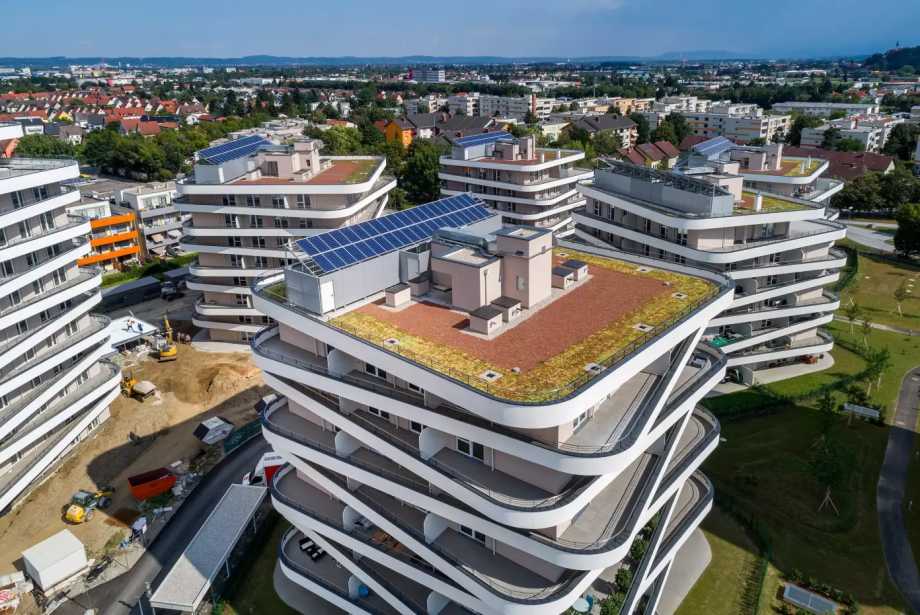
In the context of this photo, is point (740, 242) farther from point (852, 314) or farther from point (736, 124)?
point (736, 124)

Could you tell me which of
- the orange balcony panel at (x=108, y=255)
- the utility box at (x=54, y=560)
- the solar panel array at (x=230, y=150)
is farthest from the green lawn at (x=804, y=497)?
the orange balcony panel at (x=108, y=255)

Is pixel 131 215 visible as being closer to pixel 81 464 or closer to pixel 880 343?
pixel 81 464

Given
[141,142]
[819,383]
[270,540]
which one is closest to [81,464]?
[270,540]

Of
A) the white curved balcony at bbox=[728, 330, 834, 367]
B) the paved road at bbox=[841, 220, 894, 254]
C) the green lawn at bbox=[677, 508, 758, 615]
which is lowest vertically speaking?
the green lawn at bbox=[677, 508, 758, 615]

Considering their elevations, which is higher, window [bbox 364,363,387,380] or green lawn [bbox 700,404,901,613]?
window [bbox 364,363,387,380]

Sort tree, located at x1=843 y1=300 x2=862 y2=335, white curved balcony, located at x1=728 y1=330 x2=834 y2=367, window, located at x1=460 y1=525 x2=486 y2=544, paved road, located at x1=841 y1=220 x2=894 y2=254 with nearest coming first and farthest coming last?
1. window, located at x1=460 y1=525 x2=486 y2=544
2. white curved balcony, located at x1=728 y1=330 x2=834 y2=367
3. tree, located at x1=843 y1=300 x2=862 y2=335
4. paved road, located at x1=841 y1=220 x2=894 y2=254

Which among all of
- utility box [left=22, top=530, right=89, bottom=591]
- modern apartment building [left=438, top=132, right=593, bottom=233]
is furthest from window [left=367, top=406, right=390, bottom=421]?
modern apartment building [left=438, top=132, right=593, bottom=233]

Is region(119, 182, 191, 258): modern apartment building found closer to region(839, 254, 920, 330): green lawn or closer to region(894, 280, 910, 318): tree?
region(839, 254, 920, 330): green lawn

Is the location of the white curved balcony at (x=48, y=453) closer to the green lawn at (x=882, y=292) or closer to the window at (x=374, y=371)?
the window at (x=374, y=371)

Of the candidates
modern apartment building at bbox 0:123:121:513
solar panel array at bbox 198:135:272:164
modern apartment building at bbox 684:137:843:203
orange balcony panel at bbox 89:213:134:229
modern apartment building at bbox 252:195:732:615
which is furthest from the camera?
orange balcony panel at bbox 89:213:134:229
